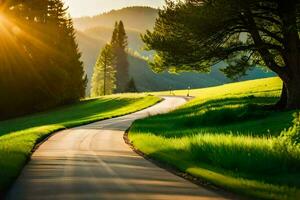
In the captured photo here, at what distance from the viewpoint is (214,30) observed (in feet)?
112

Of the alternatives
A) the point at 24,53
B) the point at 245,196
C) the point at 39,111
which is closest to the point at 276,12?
the point at 245,196

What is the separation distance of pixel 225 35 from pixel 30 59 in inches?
1605

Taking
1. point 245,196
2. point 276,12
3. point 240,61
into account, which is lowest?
point 245,196

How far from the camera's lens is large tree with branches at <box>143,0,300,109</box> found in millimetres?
32469

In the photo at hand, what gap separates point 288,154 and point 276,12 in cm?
1891

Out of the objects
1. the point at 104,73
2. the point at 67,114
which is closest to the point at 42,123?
the point at 67,114

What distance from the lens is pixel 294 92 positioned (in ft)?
118

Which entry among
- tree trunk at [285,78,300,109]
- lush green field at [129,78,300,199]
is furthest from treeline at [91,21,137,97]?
lush green field at [129,78,300,199]

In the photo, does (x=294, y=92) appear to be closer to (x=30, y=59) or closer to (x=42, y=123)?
(x=42, y=123)

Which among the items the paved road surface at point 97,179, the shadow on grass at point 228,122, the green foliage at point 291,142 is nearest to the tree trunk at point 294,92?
the shadow on grass at point 228,122

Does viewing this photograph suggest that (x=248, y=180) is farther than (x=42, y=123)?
No

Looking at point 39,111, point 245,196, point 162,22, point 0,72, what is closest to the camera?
point 245,196

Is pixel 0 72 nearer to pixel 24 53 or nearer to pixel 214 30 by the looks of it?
pixel 24 53

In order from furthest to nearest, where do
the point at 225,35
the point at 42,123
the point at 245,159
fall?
the point at 42,123, the point at 225,35, the point at 245,159
